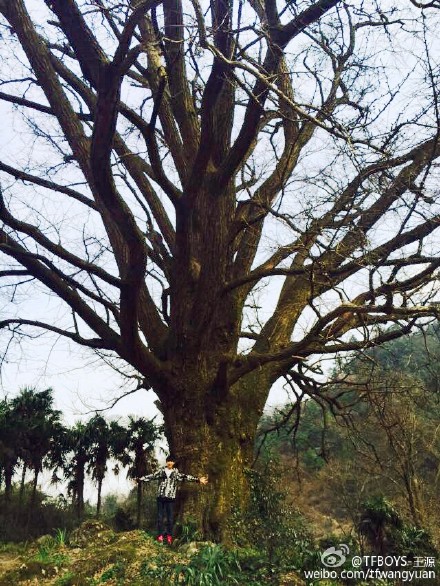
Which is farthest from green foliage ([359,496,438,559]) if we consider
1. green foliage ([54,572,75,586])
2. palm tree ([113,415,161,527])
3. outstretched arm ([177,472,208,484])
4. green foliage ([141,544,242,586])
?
palm tree ([113,415,161,527])

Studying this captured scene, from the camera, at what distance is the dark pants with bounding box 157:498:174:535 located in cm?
539

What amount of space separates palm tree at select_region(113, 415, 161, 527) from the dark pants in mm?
11747

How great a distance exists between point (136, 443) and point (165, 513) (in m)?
12.3

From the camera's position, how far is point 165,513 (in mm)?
5469

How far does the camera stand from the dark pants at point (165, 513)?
17.7ft

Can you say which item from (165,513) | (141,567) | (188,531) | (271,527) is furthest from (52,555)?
(271,527)

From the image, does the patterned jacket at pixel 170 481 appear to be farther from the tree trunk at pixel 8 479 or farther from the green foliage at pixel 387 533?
the tree trunk at pixel 8 479

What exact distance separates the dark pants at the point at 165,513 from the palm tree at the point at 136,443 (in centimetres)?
1175

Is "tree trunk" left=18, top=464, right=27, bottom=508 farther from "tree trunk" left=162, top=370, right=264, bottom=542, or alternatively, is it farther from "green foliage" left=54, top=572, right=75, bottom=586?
"green foliage" left=54, top=572, right=75, bottom=586

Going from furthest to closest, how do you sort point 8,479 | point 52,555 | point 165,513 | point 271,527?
1. point 8,479
2. point 165,513
3. point 52,555
4. point 271,527

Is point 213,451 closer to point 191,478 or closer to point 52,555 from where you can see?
point 191,478

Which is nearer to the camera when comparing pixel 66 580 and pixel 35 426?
pixel 66 580

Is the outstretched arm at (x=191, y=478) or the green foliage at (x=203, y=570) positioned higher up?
the outstretched arm at (x=191, y=478)

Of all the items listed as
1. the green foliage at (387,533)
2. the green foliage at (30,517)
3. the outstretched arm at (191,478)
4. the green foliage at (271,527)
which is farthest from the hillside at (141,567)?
the green foliage at (30,517)
